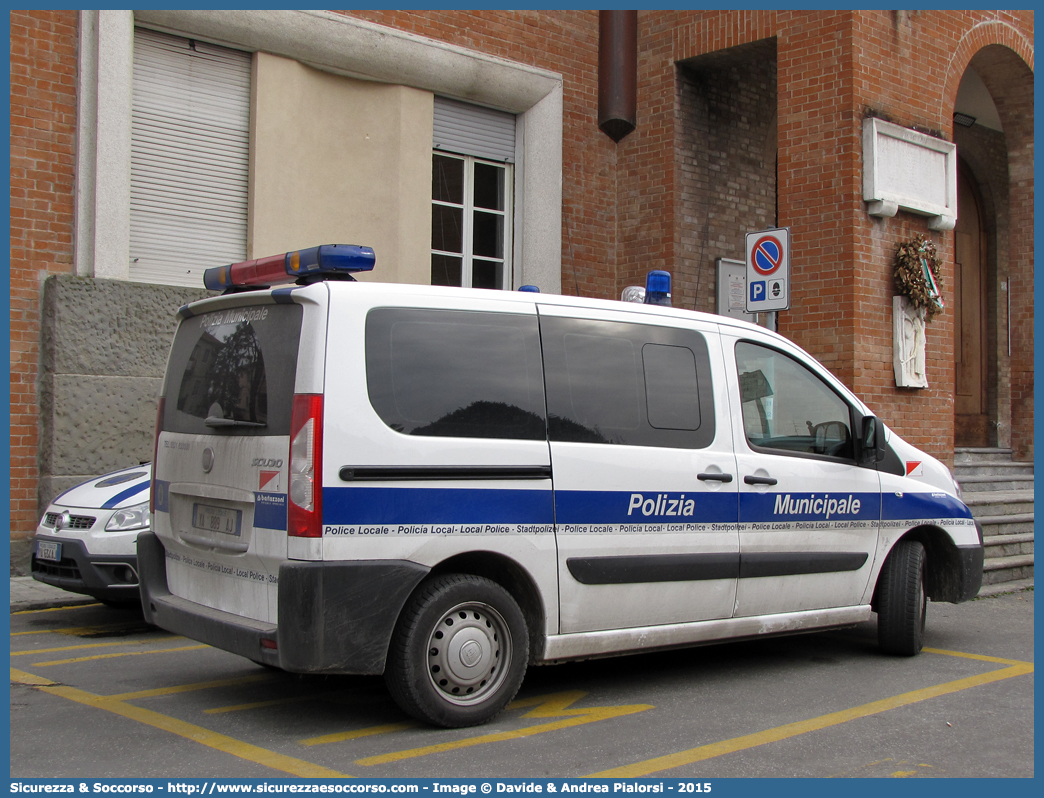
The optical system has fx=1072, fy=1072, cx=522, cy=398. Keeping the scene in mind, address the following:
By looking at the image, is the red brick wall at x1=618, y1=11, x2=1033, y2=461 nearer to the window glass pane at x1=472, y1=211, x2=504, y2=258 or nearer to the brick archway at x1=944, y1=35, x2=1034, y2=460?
the brick archway at x1=944, y1=35, x2=1034, y2=460

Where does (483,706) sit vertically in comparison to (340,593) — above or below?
below

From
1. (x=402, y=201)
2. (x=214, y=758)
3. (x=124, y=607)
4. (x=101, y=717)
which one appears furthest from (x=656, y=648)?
(x=402, y=201)

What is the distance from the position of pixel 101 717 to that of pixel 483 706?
182cm

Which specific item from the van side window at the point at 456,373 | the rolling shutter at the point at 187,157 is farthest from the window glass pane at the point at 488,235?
the van side window at the point at 456,373

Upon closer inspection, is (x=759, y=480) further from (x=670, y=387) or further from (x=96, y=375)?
(x=96, y=375)

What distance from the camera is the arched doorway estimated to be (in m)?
15.8

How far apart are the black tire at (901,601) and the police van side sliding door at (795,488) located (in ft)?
0.76

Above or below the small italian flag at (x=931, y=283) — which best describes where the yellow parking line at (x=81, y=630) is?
below

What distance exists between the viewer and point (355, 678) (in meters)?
6.03

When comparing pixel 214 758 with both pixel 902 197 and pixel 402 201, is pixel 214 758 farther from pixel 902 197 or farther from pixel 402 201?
pixel 902 197

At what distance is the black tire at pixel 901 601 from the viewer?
6.61m

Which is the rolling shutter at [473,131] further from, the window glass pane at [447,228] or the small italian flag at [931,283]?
the small italian flag at [931,283]

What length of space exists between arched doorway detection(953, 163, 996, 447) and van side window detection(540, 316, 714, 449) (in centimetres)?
1099

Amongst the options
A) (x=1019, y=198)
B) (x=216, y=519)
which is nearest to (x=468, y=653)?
(x=216, y=519)
